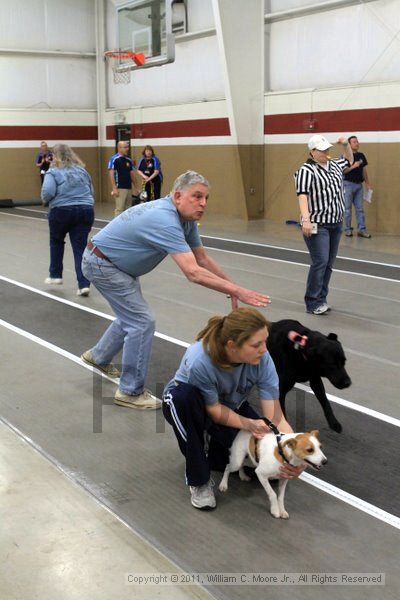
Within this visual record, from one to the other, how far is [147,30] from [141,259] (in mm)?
14642

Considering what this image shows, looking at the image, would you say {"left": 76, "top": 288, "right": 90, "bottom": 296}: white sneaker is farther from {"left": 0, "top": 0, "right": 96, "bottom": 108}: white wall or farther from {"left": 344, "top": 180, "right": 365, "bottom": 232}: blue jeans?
{"left": 0, "top": 0, "right": 96, "bottom": 108}: white wall

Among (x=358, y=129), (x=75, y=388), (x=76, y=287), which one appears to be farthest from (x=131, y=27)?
(x=75, y=388)

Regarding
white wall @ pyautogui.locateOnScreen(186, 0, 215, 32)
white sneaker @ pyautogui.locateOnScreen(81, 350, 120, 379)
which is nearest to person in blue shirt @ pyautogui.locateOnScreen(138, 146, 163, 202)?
white wall @ pyautogui.locateOnScreen(186, 0, 215, 32)

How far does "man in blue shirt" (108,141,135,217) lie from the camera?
48.8ft

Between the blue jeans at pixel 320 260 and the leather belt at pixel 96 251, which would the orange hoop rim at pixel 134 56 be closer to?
the blue jeans at pixel 320 260

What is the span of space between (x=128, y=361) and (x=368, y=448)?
Answer: 1.63 metres

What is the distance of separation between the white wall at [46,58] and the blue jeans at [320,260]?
16.5 m

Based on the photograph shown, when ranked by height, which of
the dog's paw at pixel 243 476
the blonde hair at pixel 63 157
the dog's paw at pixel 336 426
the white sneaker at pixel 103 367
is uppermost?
the blonde hair at pixel 63 157

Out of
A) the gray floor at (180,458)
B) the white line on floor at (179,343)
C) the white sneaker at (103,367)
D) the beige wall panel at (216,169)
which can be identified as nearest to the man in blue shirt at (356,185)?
the beige wall panel at (216,169)

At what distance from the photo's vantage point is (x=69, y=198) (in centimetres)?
852

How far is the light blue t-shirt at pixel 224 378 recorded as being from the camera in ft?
11.8

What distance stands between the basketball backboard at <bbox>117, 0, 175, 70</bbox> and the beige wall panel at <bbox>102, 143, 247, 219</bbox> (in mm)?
2631

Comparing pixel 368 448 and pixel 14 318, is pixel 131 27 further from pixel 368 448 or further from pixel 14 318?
pixel 368 448

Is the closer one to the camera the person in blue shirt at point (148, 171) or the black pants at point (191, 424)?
the black pants at point (191, 424)
